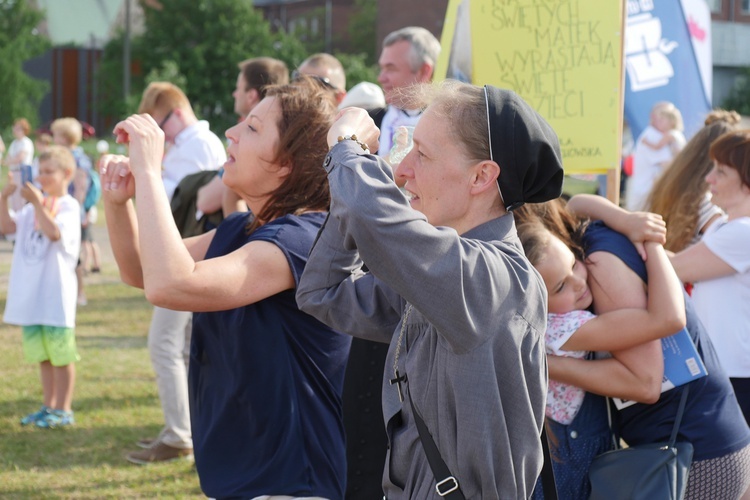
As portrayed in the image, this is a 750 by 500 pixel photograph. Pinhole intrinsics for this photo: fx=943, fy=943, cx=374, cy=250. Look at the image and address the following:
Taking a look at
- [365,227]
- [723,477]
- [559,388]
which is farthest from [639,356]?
[365,227]

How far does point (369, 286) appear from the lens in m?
2.20

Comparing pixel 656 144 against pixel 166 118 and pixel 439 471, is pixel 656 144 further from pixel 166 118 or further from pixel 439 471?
pixel 439 471

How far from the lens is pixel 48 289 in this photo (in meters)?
6.25

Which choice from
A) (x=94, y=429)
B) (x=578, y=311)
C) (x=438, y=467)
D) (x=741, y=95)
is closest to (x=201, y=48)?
(x=741, y=95)

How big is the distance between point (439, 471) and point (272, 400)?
2.55 ft

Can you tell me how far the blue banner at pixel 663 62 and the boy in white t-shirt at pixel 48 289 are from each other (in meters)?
5.98

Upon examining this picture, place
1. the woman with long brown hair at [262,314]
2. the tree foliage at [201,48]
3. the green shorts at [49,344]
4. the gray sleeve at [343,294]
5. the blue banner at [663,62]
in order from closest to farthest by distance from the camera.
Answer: the gray sleeve at [343,294] < the woman with long brown hair at [262,314] < the green shorts at [49,344] < the blue banner at [663,62] < the tree foliage at [201,48]

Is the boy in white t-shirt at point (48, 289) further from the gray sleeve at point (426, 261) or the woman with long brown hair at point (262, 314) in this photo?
the gray sleeve at point (426, 261)

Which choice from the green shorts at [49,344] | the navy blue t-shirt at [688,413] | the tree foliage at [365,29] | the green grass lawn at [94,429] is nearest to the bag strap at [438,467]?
the navy blue t-shirt at [688,413]

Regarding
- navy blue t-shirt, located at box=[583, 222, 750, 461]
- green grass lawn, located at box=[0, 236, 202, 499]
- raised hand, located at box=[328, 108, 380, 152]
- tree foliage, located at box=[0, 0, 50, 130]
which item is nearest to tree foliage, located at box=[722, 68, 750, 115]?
tree foliage, located at box=[0, 0, 50, 130]

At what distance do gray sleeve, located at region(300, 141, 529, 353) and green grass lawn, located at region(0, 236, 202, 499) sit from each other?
357 cm

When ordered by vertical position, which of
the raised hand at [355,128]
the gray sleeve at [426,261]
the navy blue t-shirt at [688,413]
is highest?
the raised hand at [355,128]

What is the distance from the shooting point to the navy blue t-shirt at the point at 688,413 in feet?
9.23

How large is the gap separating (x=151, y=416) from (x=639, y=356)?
4475 millimetres
